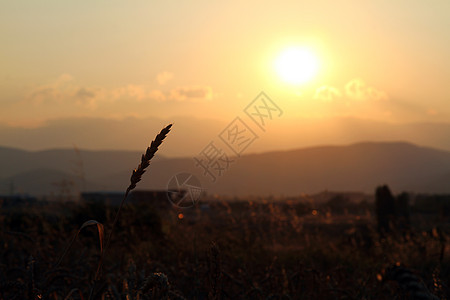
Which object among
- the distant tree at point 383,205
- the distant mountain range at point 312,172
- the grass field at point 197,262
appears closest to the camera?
the grass field at point 197,262

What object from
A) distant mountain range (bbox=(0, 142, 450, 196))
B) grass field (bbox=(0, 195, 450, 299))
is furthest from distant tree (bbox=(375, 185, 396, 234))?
distant mountain range (bbox=(0, 142, 450, 196))

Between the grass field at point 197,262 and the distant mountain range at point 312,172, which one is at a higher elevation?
the distant mountain range at point 312,172

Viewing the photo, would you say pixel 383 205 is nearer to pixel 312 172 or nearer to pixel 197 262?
pixel 197 262

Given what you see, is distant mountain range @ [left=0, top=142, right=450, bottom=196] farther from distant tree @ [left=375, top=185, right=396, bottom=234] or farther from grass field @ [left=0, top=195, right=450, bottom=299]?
grass field @ [left=0, top=195, right=450, bottom=299]

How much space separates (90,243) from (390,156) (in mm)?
199030

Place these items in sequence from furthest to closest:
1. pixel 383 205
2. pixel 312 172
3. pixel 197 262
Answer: pixel 312 172 < pixel 383 205 < pixel 197 262

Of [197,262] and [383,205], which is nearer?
[197,262]

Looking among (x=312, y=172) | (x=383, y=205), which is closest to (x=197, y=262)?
(x=383, y=205)

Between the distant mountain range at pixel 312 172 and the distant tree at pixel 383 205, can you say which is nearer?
the distant tree at pixel 383 205

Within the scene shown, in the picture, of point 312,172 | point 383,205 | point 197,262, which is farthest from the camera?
point 312,172

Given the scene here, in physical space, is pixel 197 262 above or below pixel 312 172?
below

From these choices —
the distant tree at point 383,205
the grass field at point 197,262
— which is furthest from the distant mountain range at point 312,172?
the grass field at point 197,262

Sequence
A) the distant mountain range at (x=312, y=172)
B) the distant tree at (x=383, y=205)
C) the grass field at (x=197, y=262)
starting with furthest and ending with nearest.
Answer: the distant mountain range at (x=312, y=172), the distant tree at (x=383, y=205), the grass field at (x=197, y=262)

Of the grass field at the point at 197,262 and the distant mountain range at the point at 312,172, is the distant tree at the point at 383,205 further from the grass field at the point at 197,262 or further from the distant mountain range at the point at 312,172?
the distant mountain range at the point at 312,172
